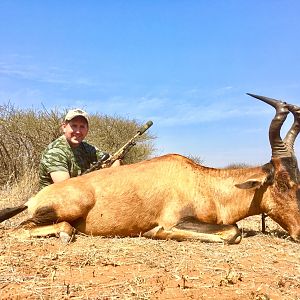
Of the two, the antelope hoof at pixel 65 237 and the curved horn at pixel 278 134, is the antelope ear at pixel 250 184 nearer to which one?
the curved horn at pixel 278 134

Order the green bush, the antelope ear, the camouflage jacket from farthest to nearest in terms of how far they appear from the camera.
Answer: the green bush < the camouflage jacket < the antelope ear

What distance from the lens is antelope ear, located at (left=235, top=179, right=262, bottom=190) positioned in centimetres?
713

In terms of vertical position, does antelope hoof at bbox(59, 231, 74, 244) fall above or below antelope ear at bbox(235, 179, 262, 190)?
below

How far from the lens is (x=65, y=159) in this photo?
8.45 m

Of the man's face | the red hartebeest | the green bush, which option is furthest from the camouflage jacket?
the green bush

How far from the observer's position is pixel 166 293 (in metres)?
4.00

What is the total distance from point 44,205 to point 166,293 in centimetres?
326

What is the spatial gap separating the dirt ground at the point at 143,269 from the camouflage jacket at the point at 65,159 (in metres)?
2.00

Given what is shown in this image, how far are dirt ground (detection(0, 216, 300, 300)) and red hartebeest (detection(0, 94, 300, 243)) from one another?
36 cm

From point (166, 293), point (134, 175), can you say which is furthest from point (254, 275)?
point (134, 175)

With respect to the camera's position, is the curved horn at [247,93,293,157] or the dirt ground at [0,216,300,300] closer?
the dirt ground at [0,216,300,300]

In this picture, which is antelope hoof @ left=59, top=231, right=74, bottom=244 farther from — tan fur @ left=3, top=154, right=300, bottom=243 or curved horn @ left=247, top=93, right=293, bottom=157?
curved horn @ left=247, top=93, right=293, bottom=157

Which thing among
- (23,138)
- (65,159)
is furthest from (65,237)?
(23,138)

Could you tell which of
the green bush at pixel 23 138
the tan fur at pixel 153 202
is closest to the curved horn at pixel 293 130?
the tan fur at pixel 153 202
